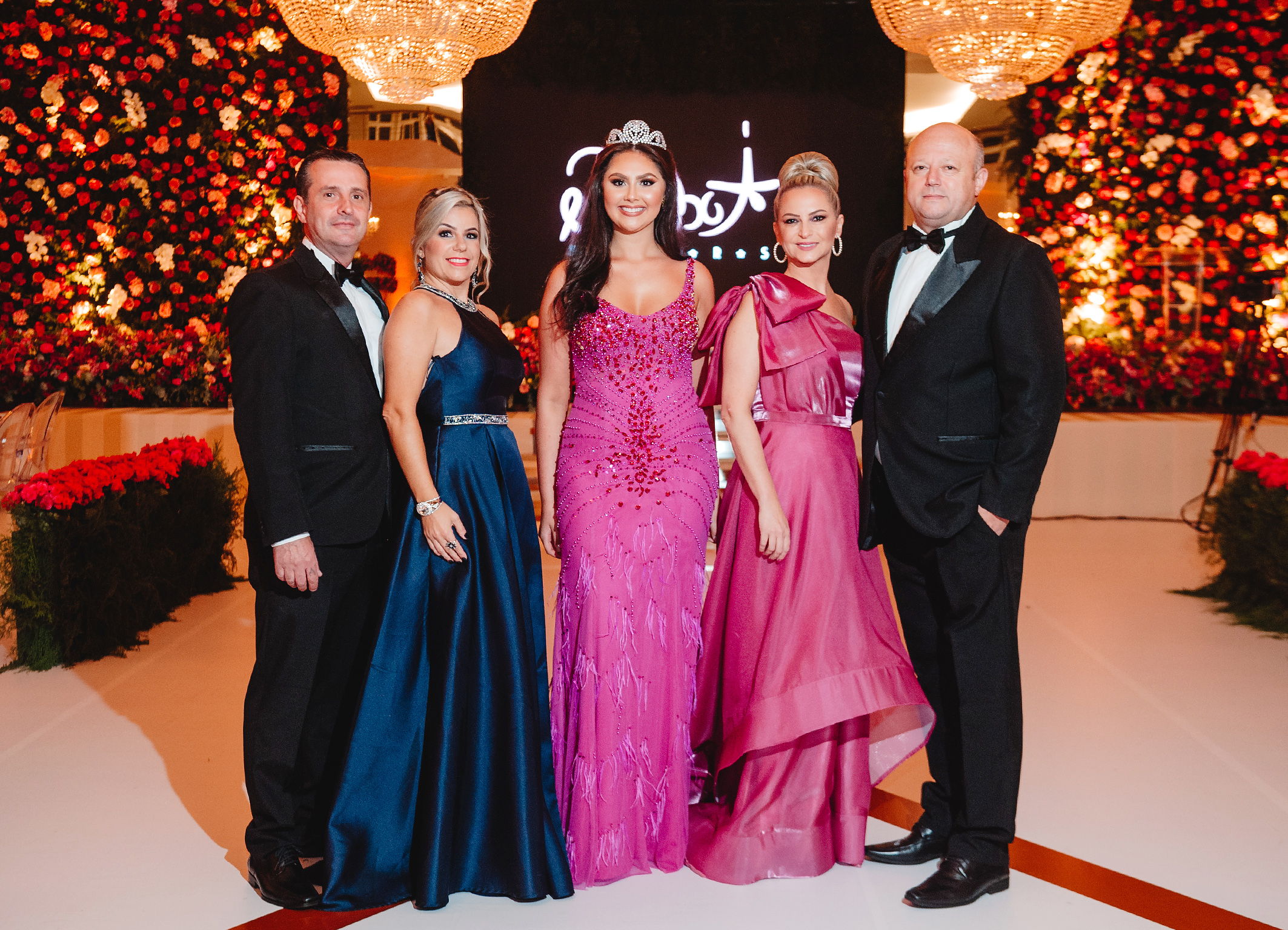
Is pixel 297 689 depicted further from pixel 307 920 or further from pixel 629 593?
pixel 629 593

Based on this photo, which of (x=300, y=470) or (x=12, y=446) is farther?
(x=12, y=446)

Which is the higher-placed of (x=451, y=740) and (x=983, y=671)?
(x=983, y=671)

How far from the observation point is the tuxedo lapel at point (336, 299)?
2566 mm

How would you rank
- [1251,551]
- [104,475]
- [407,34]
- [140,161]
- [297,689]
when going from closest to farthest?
[297,689] → [104,475] → [1251,551] → [407,34] → [140,161]

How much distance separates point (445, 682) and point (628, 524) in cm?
58

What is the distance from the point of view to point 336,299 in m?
2.58

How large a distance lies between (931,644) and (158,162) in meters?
7.98

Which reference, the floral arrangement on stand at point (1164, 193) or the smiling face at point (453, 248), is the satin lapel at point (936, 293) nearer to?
the smiling face at point (453, 248)

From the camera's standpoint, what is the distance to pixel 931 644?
109 inches

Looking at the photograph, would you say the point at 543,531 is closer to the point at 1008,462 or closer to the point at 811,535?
the point at 811,535

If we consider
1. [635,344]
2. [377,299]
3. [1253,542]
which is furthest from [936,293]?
[1253,542]

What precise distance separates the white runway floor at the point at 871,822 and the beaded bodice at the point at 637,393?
102cm

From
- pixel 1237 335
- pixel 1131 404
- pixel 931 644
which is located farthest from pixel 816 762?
pixel 1237 335

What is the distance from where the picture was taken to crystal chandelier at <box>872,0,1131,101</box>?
564 centimetres
